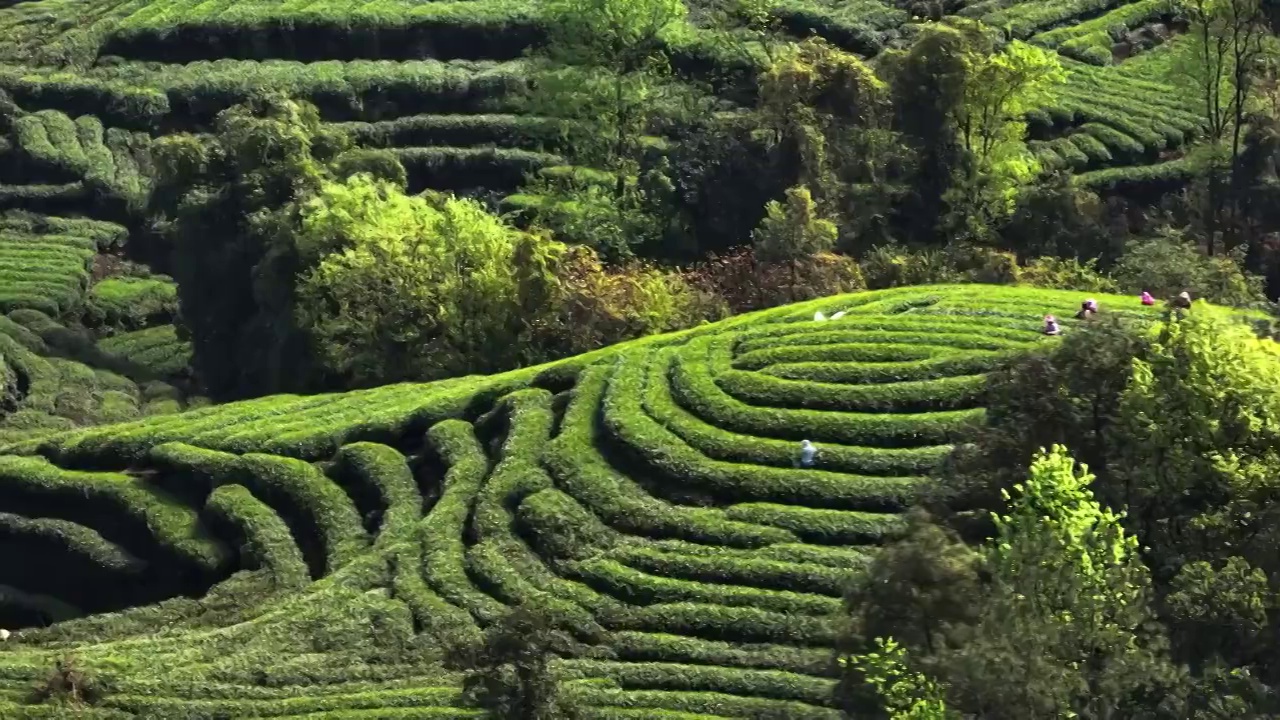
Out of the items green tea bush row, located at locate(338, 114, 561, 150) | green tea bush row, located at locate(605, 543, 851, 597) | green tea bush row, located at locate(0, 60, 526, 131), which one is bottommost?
green tea bush row, located at locate(605, 543, 851, 597)

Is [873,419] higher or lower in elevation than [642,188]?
lower

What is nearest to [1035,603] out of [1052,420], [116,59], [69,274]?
[1052,420]

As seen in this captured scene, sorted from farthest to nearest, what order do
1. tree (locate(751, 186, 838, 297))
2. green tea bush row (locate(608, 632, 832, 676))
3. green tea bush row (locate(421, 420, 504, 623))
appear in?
tree (locate(751, 186, 838, 297))
green tea bush row (locate(421, 420, 504, 623))
green tea bush row (locate(608, 632, 832, 676))

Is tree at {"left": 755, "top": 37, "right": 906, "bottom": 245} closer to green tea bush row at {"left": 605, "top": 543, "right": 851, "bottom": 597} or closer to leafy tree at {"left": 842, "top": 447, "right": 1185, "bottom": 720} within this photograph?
green tea bush row at {"left": 605, "top": 543, "right": 851, "bottom": 597}

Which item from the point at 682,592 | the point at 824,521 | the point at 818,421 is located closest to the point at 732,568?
the point at 682,592

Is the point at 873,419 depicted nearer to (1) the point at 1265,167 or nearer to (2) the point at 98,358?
(1) the point at 1265,167

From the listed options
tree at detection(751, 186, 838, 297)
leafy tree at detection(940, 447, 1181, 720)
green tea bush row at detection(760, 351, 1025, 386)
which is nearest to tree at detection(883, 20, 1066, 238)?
tree at detection(751, 186, 838, 297)

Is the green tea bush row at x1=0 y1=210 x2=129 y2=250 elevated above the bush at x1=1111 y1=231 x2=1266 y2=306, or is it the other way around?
the green tea bush row at x1=0 y1=210 x2=129 y2=250
